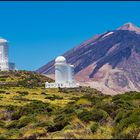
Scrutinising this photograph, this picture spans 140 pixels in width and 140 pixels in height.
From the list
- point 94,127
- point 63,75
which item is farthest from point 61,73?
point 94,127

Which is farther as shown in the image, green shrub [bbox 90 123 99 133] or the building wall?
the building wall

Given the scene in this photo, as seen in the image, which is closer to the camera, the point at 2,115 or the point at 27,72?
the point at 2,115

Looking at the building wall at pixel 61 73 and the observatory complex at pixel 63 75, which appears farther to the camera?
the building wall at pixel 61 73

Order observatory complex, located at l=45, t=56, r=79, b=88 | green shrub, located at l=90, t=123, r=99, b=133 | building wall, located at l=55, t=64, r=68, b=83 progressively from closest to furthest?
1. green shrub, located at l=90, t=123, r=99, b=133
2. observatory complex, located at l=45, t=56, r=79, b=88
3. building wall, located at l=55, t=64, r=68, b=83

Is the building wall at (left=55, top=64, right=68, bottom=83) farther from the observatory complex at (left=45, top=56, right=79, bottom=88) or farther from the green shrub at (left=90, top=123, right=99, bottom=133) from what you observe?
the green shrub at (left=90, top=123, right=99, bottom=133)

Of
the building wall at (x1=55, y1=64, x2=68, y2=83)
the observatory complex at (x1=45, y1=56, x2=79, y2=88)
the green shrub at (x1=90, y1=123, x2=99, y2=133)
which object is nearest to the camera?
the green shrub at (x1=90, y1=123, x2=99, y2=133)

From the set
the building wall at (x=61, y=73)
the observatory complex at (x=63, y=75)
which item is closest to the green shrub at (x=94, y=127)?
the observatory complex at (x=63, y=75)

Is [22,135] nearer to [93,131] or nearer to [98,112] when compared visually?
[93,131]

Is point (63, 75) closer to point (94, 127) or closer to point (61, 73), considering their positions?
point (61, 73)

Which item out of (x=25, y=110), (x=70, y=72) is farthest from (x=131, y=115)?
(x=70, y=72)

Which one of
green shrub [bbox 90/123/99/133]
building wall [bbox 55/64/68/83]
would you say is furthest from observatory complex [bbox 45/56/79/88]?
green shrub [bbox 90/123/99/133]

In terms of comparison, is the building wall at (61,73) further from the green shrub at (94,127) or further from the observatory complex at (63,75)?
the green shrub at (94,127)
